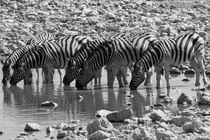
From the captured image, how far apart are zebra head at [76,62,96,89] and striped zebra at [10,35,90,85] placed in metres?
1.26

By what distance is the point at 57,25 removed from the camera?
28391 mm

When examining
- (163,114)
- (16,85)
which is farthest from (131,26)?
(163,114)

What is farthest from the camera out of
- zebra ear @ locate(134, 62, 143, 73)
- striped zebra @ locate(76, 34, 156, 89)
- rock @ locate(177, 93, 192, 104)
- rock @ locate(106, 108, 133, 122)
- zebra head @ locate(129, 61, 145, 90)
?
striped zebra @ locate(76, 34, 156, 89)

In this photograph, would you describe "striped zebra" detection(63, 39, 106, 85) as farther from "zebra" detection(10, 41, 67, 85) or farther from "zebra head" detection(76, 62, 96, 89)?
"zebra" detection(10, 41, 67, 85)

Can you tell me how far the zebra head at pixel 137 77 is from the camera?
1766 centimetres

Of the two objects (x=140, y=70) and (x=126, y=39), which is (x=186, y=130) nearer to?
(x=140, y=70)

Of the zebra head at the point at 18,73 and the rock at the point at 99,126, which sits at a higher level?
the zebra head at the point at 18,73

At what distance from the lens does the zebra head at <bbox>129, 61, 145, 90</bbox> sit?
57.9 ft

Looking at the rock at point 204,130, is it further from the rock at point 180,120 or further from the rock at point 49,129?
the rock at point 49,129

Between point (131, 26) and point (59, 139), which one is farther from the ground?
point (131, 26)

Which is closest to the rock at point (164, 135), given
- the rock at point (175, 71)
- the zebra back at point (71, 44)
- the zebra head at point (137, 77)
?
the zebra head at point (137, 77)

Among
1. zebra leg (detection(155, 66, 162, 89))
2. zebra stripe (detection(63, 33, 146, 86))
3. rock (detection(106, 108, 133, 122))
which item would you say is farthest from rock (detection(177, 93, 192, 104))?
zebra stripe (detection(63, 33, 146, 86))

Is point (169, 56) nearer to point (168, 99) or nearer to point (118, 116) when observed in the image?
point (168, 99)

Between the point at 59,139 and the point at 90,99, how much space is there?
4.99m
